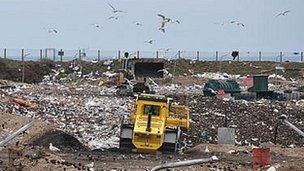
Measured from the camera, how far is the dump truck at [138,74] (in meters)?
29.0

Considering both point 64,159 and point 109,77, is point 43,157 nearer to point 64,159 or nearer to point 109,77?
point 64,159

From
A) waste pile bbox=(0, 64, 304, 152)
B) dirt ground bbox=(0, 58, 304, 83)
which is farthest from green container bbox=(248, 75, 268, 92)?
dirt ground bbox=(0, 58, 304, 83)

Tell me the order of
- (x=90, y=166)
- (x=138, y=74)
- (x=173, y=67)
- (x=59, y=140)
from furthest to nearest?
(x=173, y=67) < (x=138, y=74) < (x=59, y=140) < (x=90, y=166)

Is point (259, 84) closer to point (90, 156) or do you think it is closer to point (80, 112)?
point (80, 112)

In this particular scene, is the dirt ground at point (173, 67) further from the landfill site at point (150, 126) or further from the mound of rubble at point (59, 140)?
the mound of rubble at point (59, 140)

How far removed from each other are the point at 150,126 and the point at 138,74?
12801 mm

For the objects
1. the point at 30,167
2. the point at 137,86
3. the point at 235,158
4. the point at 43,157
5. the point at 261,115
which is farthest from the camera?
the point at 137,86

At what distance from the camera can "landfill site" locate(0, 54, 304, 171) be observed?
14617 millimetres

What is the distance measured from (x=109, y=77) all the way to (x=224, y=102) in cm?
1697

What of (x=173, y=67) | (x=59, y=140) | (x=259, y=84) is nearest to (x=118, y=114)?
(x=59, y=140)

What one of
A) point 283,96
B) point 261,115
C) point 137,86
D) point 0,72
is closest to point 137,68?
point 137,86

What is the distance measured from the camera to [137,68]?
29.1 meters

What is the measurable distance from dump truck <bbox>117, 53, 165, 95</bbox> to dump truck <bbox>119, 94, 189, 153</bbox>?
36.7 feet

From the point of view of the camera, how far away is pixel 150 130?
16828mm
